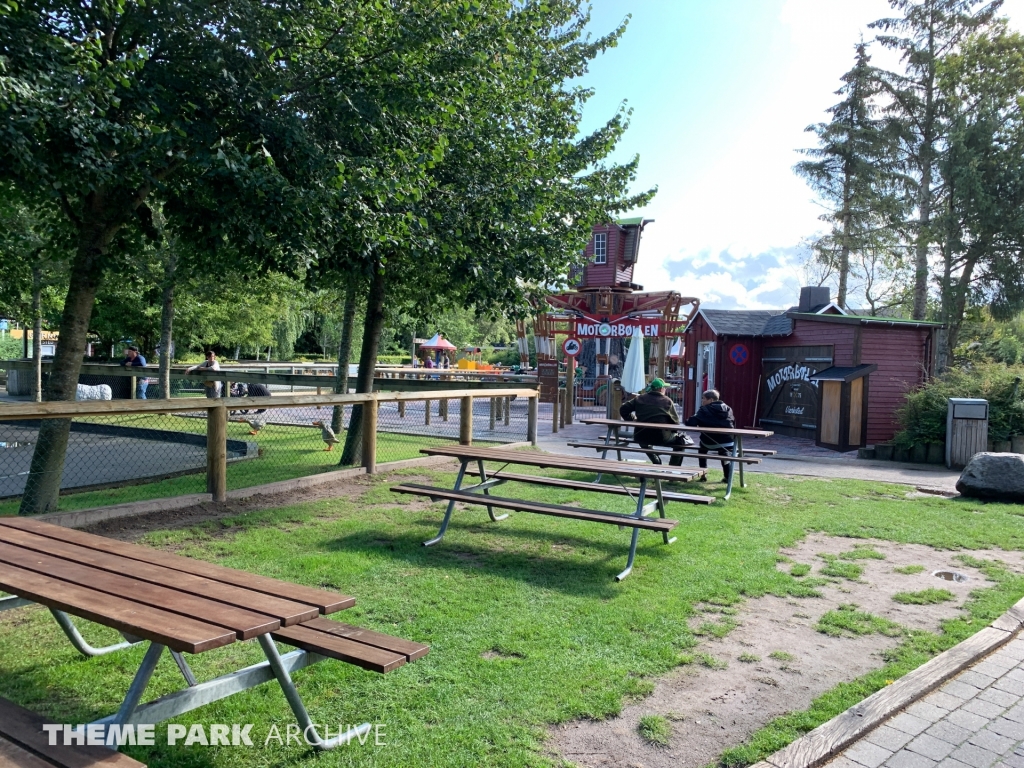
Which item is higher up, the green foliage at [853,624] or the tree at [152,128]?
the tree at [152,128]

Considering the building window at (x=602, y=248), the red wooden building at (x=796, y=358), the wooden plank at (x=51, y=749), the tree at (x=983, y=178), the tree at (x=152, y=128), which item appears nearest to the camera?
the wooden plank at (x=51, y=749)

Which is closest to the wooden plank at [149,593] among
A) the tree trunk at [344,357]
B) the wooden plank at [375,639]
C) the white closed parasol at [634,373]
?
the wooden plank at [375,639]

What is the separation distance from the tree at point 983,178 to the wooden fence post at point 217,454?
2740 centimetres

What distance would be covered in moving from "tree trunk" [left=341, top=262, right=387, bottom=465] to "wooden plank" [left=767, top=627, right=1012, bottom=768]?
7681 millimetres

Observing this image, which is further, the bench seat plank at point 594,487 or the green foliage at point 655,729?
the bench seat plank at point 594,487

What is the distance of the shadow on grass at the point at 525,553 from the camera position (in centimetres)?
543

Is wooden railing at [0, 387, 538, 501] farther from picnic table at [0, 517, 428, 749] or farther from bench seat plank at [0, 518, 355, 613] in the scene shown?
picnic table at [0, 517, 428, 749]

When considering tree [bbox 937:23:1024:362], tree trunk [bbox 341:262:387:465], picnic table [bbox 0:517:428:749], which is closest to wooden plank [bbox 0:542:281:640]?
picnic table [bbox 0:517:428:749]

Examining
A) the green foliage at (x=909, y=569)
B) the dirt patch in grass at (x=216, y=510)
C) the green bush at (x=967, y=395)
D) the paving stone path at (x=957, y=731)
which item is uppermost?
the green bush at (x=967, y=395)

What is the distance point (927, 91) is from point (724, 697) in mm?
32489

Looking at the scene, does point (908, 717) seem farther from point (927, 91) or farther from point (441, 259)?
point (927, 91)

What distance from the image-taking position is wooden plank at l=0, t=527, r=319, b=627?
2682 millimetres

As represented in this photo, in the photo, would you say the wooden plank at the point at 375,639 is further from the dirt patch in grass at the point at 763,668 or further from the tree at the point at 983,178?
the tree at the point at 983,178

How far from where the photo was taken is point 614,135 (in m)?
12.8
